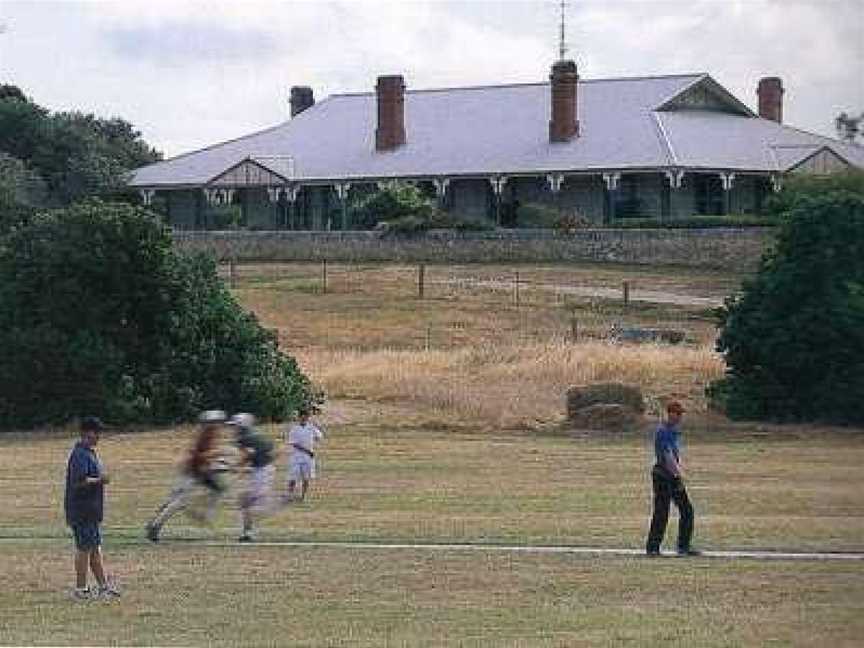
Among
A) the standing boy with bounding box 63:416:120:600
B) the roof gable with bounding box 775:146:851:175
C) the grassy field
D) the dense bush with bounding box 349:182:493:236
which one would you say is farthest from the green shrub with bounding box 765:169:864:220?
the standing boy with bounding box 63:416:120:600

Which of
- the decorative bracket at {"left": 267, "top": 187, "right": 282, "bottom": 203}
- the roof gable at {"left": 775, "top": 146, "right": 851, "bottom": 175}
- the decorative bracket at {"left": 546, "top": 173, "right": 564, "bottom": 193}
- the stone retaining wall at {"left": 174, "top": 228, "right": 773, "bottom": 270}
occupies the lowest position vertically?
the stone retaining wall at {"left": 174, "top": 228, "right": 773, "bottom": 270}

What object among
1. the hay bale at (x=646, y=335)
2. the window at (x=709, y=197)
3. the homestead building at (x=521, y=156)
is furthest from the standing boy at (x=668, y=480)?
the window at (x=709, y=197)

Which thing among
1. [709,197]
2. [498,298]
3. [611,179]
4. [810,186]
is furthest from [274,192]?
[498,298]

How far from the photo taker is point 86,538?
18.3 metres

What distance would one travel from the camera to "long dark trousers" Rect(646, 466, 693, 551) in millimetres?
21172

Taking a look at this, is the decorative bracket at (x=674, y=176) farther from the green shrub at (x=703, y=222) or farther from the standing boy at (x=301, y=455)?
the standing boy at (x=301, y=455)

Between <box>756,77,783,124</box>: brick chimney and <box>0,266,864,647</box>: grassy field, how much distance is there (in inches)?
1621

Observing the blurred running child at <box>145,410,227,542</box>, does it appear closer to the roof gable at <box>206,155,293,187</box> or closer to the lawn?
the lawn

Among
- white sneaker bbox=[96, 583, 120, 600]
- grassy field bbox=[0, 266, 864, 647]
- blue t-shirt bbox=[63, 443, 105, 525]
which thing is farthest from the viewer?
white sneaker bbox=[96, 583, 120, 600]

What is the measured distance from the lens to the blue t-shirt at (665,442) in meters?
21.2

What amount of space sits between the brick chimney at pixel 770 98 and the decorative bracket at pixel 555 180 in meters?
18.0

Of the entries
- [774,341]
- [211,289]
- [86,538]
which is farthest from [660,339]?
[86,538]

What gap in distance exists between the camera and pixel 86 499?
18344 mm

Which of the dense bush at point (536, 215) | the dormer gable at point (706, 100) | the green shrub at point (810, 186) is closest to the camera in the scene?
the green shrub at point (810, 186)
